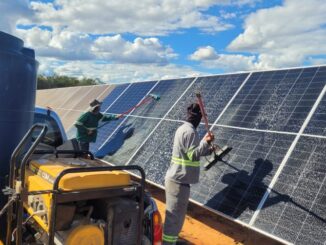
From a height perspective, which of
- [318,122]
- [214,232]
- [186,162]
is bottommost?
[214,232]

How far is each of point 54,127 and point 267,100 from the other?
154 inches

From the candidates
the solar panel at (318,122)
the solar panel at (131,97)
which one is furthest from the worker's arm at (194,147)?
the solar panel at (131,97)

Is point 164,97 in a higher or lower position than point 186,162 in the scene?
higher

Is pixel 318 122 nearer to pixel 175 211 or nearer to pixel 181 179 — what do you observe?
pixel 181 179

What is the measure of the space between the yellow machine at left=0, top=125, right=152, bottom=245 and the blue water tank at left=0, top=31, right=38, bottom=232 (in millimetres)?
261

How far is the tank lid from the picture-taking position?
3.29 metres

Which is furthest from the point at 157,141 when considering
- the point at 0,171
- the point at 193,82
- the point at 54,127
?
the point at 0,171

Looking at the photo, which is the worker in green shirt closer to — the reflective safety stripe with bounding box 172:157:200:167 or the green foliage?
the reflective safety stripe with bounding box 172:157:200:167

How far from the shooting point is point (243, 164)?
6.01m

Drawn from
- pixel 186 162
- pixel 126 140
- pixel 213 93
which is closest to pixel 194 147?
pixel 186 162

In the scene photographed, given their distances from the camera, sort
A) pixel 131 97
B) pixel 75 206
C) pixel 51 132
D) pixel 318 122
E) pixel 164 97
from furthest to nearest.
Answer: pixel 131 97
pixel 164 97
pixel 318 122
pixel 51 132
pixel 75 206

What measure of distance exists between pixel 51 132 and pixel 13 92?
218cm

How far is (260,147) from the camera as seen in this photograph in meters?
6.06

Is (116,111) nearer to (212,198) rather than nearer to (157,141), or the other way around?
(157,141)
